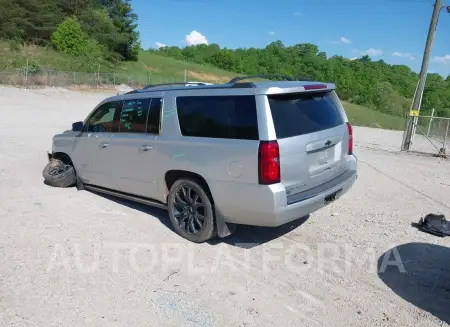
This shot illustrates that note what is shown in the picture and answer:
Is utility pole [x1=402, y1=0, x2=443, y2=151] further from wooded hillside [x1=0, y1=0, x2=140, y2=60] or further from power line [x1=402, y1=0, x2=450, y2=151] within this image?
wooded hillside [x1=0, y1=0, x2=140, y2=60]

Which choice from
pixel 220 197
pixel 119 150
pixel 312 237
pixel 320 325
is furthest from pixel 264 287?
pixel 119 150

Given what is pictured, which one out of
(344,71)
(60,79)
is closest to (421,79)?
(60,79)

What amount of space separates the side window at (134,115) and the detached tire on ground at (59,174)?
1.81 meters

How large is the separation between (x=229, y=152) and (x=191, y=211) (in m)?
1.04

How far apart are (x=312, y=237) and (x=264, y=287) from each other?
56.4 inches

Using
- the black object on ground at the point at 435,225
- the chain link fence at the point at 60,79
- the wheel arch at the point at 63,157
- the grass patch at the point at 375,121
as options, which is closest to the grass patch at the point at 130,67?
the grass patch at the point at 375,121

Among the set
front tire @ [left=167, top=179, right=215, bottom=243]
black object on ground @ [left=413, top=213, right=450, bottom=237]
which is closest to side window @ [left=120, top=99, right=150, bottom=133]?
front tire @ [left=167, top=179, right=215, bottom=243]

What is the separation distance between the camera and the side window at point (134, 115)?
5.24 m

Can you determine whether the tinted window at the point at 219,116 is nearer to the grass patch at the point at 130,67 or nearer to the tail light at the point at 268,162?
the tail light at the point at 268,162

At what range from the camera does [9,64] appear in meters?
38.8

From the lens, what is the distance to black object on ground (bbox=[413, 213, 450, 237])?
5.09 metres

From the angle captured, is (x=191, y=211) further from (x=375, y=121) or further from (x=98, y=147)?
(x=375, y=121)

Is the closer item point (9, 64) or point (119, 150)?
A: point (119, 150)

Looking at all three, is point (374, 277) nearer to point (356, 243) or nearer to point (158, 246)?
point (356, 243)
